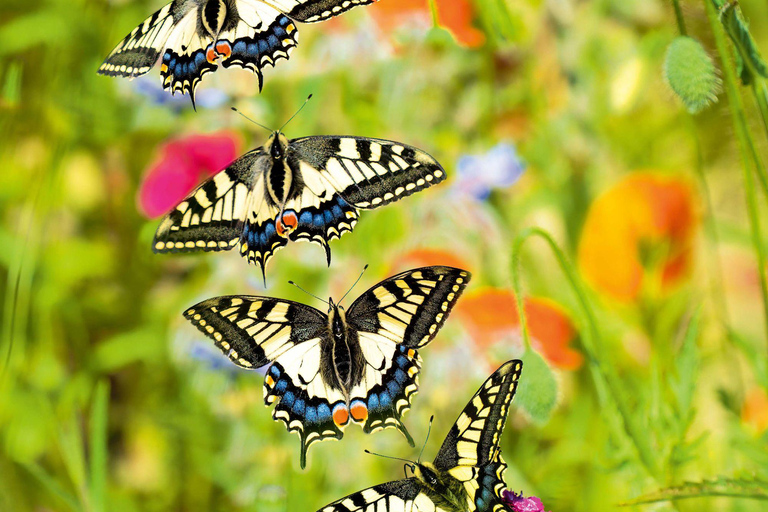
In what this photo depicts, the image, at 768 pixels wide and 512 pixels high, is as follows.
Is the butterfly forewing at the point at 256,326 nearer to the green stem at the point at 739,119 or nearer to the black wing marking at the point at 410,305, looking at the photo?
the black wing marking at the point at 410,305

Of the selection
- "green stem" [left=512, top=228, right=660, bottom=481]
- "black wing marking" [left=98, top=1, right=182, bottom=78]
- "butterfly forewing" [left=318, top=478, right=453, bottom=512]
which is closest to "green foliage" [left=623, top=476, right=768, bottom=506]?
"green stem" [left=512, top=228, right=660, bottom=481]

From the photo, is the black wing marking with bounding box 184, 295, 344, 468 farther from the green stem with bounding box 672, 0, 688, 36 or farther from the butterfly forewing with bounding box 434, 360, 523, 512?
the green stem with bounding box 672, 0, 688, 36

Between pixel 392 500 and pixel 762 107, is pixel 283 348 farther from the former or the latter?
pixel 762 107

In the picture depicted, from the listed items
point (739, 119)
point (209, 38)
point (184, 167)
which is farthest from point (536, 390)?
point (184, 167)

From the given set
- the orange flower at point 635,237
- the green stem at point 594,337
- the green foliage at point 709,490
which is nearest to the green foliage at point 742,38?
the green stem at point 594,337

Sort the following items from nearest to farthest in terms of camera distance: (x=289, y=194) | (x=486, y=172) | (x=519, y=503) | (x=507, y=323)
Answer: (x=519, y=503)
(x=289, y=194)
(x=507, y=323)
(x=486, y=172)

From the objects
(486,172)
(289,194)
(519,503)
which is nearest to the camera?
(519,503)
